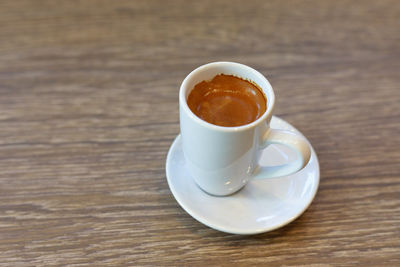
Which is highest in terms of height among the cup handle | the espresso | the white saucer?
the espresso

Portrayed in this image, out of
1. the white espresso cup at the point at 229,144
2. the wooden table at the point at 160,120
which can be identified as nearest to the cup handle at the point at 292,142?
the white espresso cup at the point at 229,144

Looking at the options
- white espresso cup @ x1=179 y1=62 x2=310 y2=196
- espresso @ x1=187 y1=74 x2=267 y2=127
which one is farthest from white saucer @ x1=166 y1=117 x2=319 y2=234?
espresso @ x1=187 y1=74 x2=267 y2=127

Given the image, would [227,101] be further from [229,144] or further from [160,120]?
[160,120]

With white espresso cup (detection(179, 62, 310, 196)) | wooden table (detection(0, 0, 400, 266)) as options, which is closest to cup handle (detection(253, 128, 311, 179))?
white espresso cup (detection(179, 62, 310, 196))

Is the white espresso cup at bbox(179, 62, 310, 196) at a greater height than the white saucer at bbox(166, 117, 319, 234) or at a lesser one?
greater

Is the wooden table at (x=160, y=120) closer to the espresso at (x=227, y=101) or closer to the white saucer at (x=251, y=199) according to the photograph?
the white saucer at (x=251, y=199)

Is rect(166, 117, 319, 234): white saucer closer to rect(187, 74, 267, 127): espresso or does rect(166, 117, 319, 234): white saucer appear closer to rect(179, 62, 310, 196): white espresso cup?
rect(179, 62, 310, 196): white espresso cup

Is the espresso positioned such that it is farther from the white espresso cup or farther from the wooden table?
the wooden table
